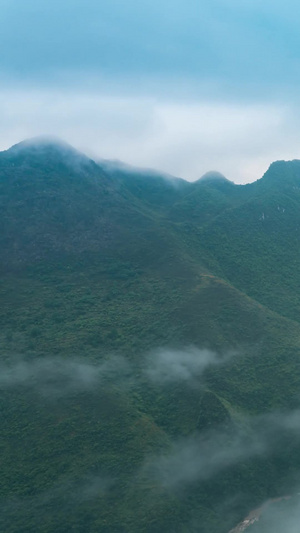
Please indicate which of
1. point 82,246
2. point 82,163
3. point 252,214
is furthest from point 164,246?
point 82,163

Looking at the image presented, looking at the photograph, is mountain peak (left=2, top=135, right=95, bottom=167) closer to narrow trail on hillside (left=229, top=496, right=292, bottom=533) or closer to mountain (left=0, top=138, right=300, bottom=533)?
mountain (left=0, top=138, right=300, bottom=533)

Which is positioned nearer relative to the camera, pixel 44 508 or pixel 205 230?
pixel 44 508

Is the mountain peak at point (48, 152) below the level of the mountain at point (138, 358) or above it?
above

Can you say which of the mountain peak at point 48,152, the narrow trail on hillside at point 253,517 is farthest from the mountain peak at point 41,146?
the narrow trail on hillside at point 253,517

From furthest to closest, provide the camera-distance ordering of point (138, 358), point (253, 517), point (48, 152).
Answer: point (48, 152)
point (138, 358)
point (253, 517)

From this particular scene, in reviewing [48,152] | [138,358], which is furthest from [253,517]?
[48,152]

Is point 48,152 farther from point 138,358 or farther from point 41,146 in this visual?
point 138,358

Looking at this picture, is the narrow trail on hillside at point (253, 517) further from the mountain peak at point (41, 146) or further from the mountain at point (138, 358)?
the mountain peak at point (41, 146)

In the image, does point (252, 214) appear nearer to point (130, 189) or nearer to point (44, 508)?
point (130, 189)

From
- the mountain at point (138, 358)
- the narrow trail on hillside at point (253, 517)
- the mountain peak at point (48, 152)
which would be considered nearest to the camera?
the narrow trail on hillside at point (253, 517)
